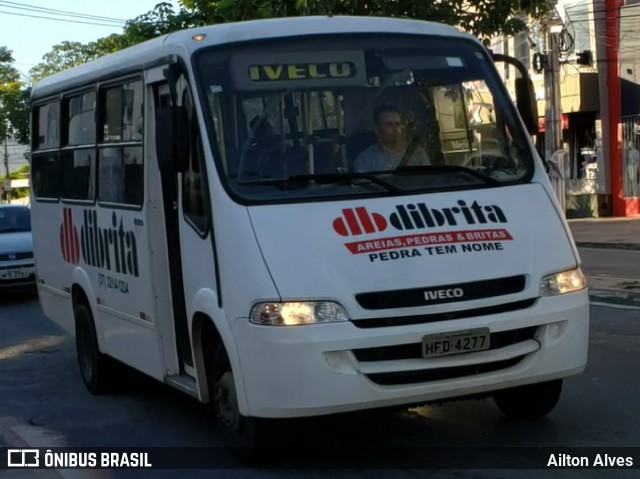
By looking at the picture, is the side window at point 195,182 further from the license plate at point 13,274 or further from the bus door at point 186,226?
the license plate at point 13,274

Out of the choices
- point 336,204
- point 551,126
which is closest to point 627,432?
point 336,204

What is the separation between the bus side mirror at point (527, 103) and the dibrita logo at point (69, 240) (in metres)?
3.89

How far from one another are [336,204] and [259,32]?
4.38 feet

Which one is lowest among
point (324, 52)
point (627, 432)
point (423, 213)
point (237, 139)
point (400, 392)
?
point (627, 432)

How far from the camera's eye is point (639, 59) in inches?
1162

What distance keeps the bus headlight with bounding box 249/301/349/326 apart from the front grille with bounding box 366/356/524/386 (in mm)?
359

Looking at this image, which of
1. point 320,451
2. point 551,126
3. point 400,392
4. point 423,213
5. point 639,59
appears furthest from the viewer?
point 639,59

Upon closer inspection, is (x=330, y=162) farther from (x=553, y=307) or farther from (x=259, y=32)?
(x=553, y=307)

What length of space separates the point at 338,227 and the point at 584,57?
25.8m

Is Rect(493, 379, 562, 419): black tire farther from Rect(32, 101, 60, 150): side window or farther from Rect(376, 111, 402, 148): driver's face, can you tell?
Rect(32, 101, 60, 150): side window

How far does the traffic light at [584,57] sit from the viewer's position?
3034cm

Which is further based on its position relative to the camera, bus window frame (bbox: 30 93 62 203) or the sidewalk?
the sidewalk

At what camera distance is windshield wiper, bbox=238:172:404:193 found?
20.6ft

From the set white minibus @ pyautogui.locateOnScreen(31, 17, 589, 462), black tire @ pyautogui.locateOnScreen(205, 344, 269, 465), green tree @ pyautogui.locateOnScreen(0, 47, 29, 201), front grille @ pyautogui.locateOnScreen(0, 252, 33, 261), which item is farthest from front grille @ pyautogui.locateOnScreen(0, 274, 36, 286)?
green tree @ pyautogui.locateOnScreen(0, 47, 29, 201)
